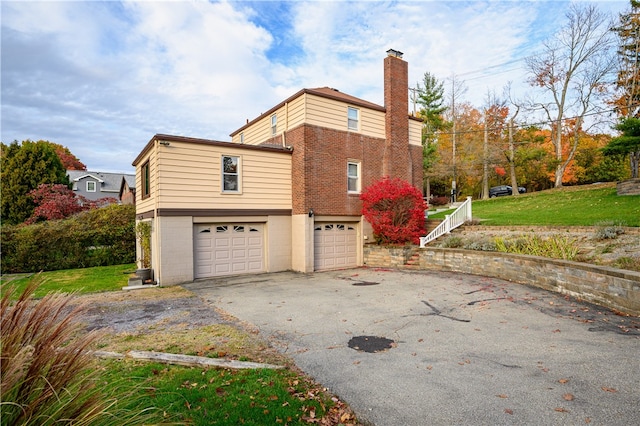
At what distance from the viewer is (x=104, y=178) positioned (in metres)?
43.7

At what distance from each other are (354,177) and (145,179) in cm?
911

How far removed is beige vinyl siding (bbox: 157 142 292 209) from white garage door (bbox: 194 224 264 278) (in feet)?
3.06

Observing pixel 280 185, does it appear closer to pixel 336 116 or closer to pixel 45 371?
pixel 336 116

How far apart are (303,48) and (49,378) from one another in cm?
1211

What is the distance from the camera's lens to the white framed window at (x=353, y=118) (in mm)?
15156

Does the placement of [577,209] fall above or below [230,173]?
below

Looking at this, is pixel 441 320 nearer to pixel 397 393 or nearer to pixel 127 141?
pixel 397 393

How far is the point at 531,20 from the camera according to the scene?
11.8 metres

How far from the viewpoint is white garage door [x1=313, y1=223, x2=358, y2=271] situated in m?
14.4

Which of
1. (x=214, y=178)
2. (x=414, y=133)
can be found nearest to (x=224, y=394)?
(x=214, y=178)

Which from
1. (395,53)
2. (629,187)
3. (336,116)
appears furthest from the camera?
(629,187)

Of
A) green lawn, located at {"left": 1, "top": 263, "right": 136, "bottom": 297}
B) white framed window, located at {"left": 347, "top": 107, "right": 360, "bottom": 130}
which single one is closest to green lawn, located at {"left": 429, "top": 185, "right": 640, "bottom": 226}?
white framed window, located at {"left": 347, "top": 107, "right": 360, "bottom": 130}

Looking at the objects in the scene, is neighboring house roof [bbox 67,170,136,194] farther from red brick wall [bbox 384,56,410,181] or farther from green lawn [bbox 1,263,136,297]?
red brick wall [bbox 384,56,410,181]

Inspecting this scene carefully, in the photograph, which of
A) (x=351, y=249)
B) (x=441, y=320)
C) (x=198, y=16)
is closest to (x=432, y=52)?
(x=351, y=249)
